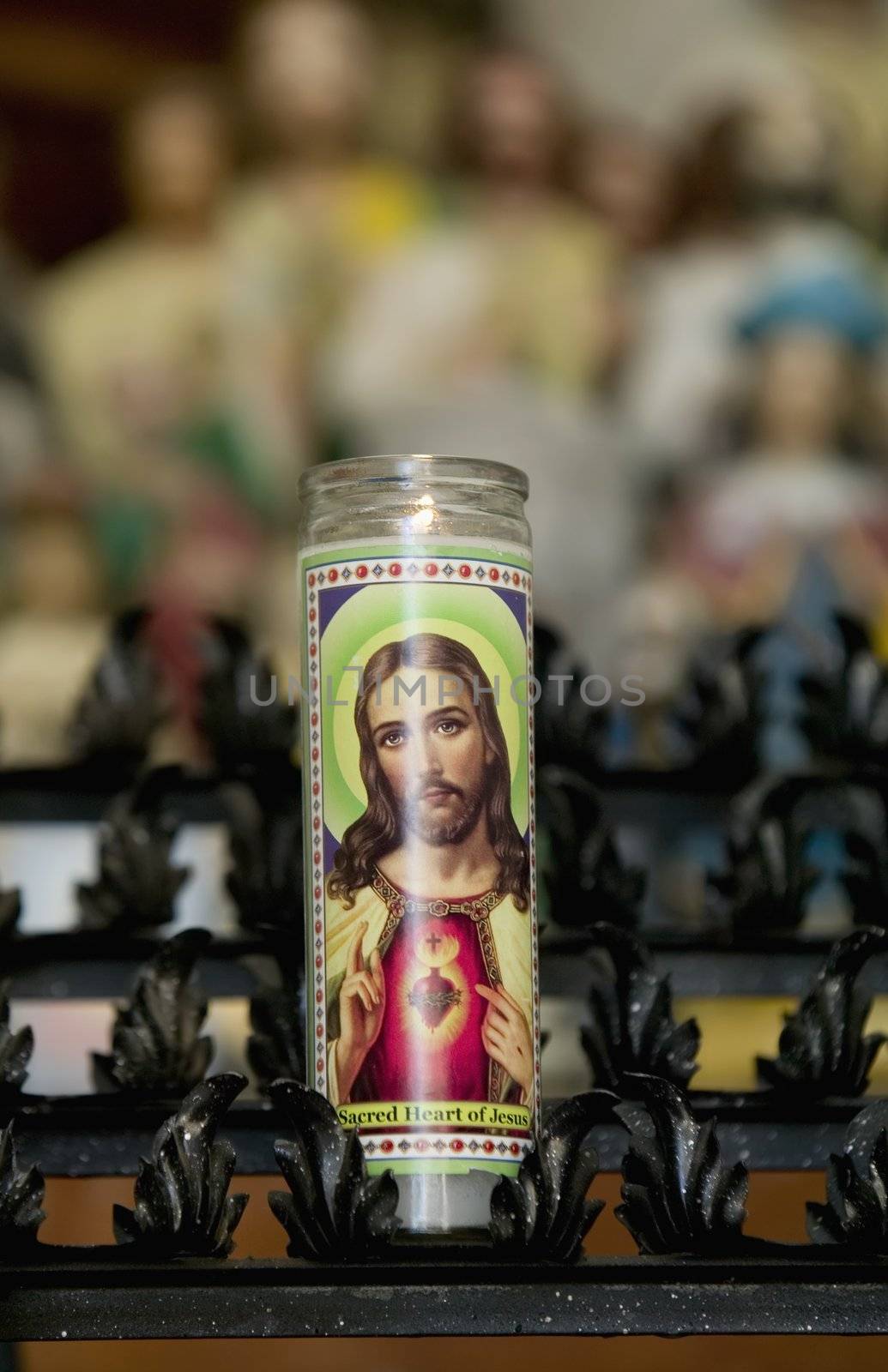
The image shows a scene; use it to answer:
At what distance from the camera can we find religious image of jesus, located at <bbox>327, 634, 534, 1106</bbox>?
502mm

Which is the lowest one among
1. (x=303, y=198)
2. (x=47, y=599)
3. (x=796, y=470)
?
(x=47, y=599)

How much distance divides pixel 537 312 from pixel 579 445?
0.94 ft

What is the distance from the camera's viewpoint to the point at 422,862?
1.65 ft

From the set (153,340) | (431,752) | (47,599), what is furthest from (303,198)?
(431,752)

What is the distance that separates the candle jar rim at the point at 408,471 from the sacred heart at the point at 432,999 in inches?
4.9

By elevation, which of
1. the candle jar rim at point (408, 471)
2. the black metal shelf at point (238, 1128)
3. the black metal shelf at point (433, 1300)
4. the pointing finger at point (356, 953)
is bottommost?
the black metal shelf at point (433, 1300)

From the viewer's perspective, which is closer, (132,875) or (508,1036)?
(508,1036)

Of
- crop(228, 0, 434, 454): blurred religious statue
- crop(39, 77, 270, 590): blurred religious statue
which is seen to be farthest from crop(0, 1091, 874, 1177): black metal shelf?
crop(228, 0, 434, 454): blurred religious statue

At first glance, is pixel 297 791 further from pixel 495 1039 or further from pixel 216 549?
pixel 216 549

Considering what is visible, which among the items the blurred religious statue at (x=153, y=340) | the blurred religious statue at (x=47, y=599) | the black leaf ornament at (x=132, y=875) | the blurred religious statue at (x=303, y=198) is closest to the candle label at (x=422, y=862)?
the black leaf ornament at (x=132, y=875)

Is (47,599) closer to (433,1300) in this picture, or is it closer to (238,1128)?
(238,1128)

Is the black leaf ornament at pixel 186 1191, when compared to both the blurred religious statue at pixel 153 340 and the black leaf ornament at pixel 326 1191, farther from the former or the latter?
the blurred religious statue at pixel 153 340

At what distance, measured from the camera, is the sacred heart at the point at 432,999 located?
19.7 inches

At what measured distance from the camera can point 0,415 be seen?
86.0 inches
